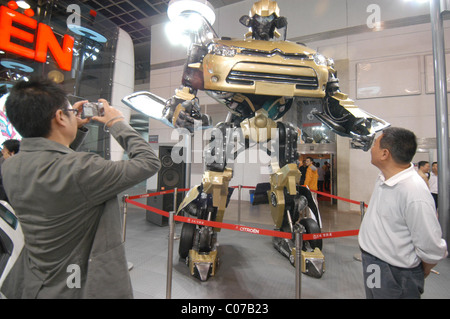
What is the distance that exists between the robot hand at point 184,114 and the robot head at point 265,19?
112cm

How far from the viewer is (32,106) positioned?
0.81 m

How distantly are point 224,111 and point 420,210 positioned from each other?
615 cm

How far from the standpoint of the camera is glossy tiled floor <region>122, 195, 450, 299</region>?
213 cm

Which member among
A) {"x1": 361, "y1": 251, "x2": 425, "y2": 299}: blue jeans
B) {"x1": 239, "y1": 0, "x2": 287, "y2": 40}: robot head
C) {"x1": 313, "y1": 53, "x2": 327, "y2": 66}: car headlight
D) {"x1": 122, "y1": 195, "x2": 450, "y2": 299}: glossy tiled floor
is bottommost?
{"x1": 122, "y1": 195, "x2": 450, "y2": 299}: glossy tiled floor

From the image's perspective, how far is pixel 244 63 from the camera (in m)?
2.06

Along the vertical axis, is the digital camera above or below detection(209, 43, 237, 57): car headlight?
below

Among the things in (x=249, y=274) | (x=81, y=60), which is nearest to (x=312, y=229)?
(x=249, y=274)

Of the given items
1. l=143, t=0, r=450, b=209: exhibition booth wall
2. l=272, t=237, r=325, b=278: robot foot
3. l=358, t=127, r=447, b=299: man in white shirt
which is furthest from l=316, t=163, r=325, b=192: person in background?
l=358, t=127, r=447, b=299: man in white shirt

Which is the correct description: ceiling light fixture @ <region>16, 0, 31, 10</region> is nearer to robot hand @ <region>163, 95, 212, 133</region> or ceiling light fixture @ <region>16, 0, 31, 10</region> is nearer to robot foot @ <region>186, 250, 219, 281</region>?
robot hand @ <region>163, 95, 212, 133</region>

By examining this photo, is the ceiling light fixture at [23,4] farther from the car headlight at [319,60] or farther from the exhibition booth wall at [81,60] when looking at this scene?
the car headlight at [319,60]

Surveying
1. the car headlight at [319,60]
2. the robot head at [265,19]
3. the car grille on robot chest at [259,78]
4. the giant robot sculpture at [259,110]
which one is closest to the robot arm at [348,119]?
the giant robot sculpture at [259,110]

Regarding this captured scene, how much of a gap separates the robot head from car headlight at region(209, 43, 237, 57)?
667 millimetres

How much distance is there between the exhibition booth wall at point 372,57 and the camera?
462 cm
